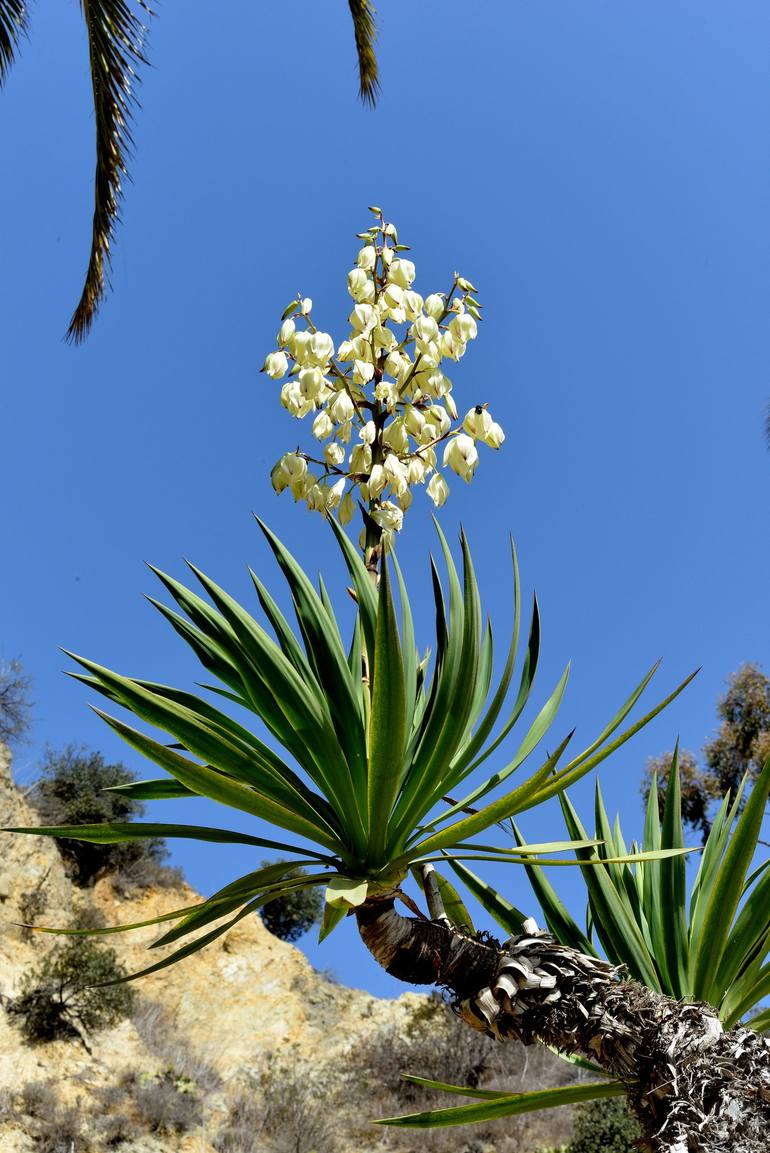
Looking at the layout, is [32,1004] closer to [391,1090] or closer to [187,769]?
[391,1090]

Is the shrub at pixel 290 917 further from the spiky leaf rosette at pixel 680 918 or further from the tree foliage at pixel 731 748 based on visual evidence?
the spiky leaf rosette at pixel 680 918

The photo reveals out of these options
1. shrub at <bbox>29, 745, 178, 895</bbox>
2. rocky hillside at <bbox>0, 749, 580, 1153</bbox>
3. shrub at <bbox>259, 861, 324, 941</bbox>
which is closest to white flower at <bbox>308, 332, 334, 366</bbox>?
rocky hillside at <bbox>0, 749, 580, 1153</bbox>

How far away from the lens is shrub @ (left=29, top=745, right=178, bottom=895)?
1287 centimetres

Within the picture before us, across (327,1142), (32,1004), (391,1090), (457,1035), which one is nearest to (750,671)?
(457,1035)

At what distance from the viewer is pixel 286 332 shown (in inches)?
109

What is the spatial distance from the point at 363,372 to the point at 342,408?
130 mm

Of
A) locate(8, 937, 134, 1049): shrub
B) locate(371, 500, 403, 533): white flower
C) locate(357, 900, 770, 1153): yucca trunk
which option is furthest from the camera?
locate(8, 937, 134, 1049): shrub

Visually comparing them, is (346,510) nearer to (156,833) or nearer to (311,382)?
(311,382)

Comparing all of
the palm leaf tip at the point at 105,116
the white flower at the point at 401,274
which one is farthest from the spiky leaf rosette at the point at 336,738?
the palm leaf tip at the point at 105,116

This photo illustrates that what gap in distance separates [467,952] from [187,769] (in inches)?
24.9

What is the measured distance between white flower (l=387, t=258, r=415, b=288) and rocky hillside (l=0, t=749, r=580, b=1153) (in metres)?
7.38

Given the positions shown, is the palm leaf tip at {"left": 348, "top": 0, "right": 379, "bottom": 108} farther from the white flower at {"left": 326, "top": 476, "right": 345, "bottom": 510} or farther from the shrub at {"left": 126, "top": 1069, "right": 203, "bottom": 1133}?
the shrub at {"left": 126, "top": 1069, "right": 203, "bottom": 1133}

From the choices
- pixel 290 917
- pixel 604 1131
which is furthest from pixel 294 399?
pixel 290 917

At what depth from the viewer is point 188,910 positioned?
66.2 inches
